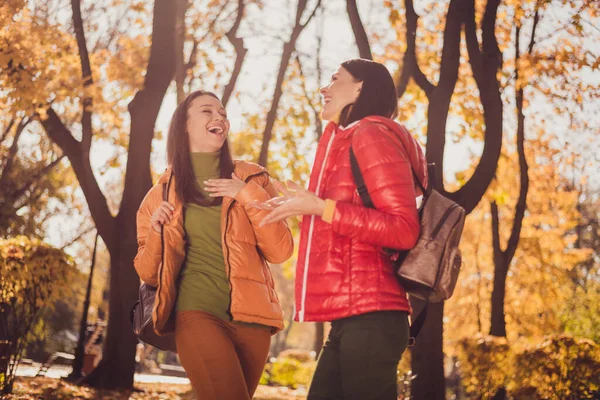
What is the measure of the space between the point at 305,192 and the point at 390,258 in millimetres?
444

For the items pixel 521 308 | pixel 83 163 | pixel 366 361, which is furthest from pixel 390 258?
pixel 521 308

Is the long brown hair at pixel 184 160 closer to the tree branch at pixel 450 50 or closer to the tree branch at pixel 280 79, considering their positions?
the tree branch at pixel 450 50

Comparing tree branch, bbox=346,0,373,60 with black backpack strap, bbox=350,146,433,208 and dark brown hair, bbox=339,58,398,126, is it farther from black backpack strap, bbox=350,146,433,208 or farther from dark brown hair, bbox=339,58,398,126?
black backpack strap, bbox=350,146,433,208

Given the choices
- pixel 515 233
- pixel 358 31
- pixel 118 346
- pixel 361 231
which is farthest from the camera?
pixel 515 233

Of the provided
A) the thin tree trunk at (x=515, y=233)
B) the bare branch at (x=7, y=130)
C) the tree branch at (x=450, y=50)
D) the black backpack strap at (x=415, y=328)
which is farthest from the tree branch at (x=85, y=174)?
the bare branch at (x=7, y=130)

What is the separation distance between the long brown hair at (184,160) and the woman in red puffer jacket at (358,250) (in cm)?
130

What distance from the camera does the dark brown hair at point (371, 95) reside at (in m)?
3.23

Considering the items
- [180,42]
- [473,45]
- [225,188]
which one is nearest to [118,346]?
[180,42]

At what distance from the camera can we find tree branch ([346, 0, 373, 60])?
10672mm

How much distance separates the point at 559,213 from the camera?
1067 inches

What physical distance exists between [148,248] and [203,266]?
34cm

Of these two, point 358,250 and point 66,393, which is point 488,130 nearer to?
point 66,393

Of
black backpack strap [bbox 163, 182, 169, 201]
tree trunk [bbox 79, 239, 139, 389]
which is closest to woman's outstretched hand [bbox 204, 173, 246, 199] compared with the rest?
black backpack strap [bbox 163, 182, 169, 201]

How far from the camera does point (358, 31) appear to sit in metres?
10.8
